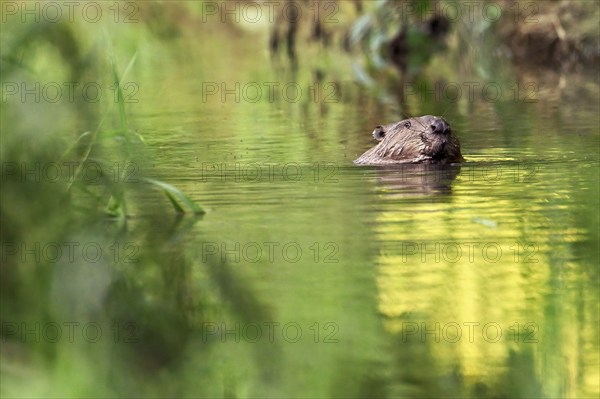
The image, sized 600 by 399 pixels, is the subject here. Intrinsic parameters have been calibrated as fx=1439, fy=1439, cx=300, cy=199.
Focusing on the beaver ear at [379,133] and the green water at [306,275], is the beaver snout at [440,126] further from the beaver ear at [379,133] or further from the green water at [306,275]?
the beaver ear at [379,133]

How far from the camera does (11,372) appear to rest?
3.71 metres

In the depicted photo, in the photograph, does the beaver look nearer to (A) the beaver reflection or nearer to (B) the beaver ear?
(A) the beaver reflection

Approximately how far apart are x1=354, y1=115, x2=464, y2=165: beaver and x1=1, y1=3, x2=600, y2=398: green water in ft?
0.64

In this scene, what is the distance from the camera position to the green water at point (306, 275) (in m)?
4.05

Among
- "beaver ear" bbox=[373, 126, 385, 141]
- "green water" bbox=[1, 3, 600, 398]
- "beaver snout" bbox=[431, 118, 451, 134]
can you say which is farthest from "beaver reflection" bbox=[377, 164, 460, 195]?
"beaver ear" bbox=[373, 126, 385, 141]

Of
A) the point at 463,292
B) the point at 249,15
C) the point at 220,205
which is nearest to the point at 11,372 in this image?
the point at 463,292

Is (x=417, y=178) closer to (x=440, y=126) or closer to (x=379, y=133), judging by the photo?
(x=440, y=126)

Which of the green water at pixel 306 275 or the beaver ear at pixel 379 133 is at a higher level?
the beaver ear at pixel 379 133

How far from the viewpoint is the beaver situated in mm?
11211

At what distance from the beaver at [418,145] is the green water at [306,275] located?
0.19 metres

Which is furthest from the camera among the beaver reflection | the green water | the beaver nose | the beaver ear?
the beaver ear

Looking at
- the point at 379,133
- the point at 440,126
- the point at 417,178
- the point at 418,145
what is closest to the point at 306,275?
the point at 417,178

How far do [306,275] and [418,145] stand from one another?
4.87m

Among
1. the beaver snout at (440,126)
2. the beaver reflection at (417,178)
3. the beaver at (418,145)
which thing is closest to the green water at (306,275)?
the beaver reflection at (417,178)
